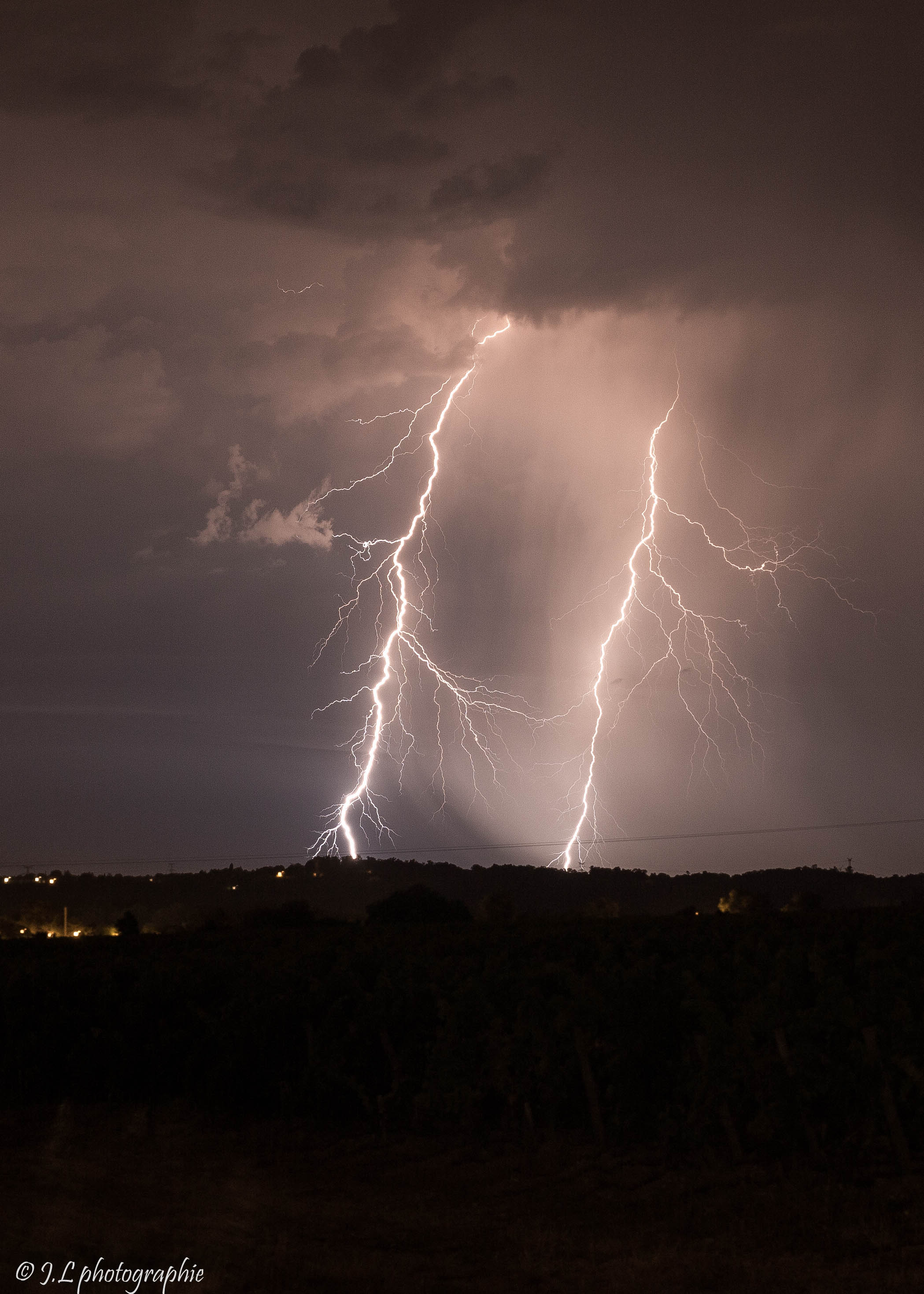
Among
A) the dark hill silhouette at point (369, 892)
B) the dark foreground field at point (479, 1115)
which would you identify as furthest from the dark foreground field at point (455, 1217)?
the dark hill silhouette at point (369, 892)

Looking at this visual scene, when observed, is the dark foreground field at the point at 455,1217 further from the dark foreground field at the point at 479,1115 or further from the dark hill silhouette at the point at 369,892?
the dark hill silhouette at the point at 369,892

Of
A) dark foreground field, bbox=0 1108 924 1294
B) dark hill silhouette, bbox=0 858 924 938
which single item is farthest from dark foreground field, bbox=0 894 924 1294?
dark hill silhouette, bbox=0 858 924 938

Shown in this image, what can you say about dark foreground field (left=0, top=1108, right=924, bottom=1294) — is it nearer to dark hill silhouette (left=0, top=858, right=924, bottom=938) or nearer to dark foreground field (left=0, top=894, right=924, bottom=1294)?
dark foreground field (left=0, top=894, right=924, bottom=1294)

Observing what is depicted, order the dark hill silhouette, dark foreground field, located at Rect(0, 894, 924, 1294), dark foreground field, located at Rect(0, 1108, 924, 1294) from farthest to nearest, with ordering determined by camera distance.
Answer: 1. the dark hill silhouette
2. dark foreground field, located at Rect(0, 894, 924, 1294)
3. dark foreground field, located at Rect(0, 1108, 924, 1294)

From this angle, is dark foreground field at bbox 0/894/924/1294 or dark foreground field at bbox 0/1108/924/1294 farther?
dark foreground field at bbox 0/894/924/1294

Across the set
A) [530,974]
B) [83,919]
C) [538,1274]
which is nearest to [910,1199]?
[538,1274]

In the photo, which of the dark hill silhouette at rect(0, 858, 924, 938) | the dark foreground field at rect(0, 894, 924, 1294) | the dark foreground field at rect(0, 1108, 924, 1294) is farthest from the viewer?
the dark hill silhouette at rect(0, 858, 924, 938)
